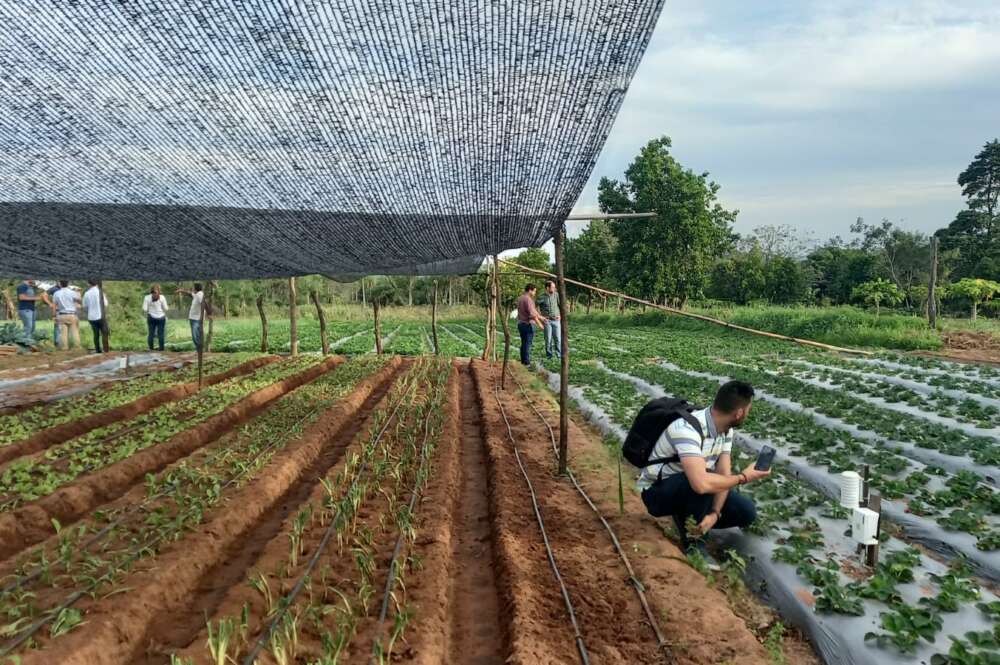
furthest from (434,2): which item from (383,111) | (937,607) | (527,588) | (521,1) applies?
(937,607)

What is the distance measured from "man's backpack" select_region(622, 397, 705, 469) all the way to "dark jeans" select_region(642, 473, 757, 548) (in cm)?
17

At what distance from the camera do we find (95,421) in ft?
27.1

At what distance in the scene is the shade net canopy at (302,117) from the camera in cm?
336

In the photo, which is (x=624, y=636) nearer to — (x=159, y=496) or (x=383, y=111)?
(x=383, y=111)

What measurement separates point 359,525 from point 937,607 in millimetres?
3515

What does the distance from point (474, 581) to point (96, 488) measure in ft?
11.5

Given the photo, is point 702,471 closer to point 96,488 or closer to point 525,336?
point 96,488

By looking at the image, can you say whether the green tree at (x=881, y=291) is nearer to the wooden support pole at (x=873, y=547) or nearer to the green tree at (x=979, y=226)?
the green tree at (x=979, y=226)

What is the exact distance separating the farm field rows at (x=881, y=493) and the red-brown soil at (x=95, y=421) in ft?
20.5

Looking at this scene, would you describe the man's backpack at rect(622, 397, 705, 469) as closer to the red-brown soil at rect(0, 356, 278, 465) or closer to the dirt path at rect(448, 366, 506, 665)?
the dirt path at rect(448, 366, 506, 665)

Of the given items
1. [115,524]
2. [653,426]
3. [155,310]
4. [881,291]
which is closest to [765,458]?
[653,426]

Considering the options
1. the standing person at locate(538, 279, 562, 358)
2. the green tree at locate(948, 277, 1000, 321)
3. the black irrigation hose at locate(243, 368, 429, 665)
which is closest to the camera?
the black irrigation hose at locate(243, 368, 429, 665)

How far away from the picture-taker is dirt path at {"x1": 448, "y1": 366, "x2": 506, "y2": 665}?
336cm

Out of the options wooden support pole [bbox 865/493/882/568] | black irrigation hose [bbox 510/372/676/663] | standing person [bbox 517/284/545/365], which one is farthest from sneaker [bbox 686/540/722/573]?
standing person [bbox 517/284/545/365]
